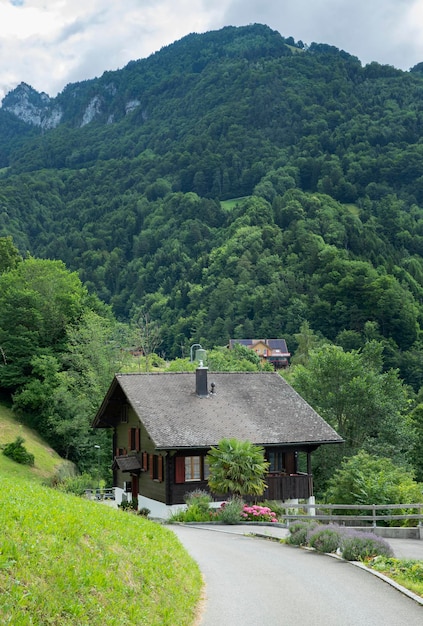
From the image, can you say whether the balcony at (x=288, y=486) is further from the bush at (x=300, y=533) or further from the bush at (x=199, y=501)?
the bush at (x=300, y=533)

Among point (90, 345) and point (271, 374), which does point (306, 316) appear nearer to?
point (90, 345)

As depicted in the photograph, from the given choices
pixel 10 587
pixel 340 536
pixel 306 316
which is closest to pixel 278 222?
pixel 306 316

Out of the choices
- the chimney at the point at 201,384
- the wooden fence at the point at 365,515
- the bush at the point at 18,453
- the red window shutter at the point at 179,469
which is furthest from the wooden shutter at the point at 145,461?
the bush at the point at 18,453

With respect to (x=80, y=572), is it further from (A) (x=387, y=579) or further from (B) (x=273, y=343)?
(B) (x=273, y=343)

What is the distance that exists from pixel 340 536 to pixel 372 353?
4660 centimetres

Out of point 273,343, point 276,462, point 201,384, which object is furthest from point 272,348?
point 276,462

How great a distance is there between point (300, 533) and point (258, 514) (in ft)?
30.0

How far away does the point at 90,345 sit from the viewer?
60219 mm

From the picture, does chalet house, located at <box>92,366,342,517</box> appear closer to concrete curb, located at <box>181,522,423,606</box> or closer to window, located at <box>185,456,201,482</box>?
window, located at <box>185,456,201,482</box>

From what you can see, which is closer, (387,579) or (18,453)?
(387,579)

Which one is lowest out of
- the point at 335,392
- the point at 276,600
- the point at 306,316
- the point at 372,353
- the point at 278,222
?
the point at 276,600

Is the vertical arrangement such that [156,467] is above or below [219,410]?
below

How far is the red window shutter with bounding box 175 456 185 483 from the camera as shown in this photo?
34.5 metres

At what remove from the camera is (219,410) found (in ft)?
122
